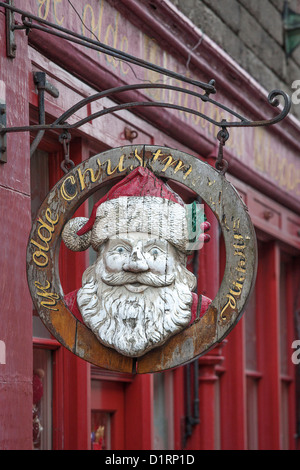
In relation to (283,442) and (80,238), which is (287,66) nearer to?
(283,442)

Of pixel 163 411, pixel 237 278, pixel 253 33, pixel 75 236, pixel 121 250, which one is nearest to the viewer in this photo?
pixel 237 278

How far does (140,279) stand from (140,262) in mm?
74


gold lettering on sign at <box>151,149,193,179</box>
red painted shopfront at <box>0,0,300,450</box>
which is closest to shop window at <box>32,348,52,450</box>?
red painted shopfront at <box>0,0,300,450</box>

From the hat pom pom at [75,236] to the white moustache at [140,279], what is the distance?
25 cm

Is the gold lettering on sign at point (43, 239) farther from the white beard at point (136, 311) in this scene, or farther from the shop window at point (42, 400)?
the shop window at point (42, 400)

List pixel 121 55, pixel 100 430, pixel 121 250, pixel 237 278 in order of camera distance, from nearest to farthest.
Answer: pixel 237 278
pixel 121 250
pixel 121 55
pixel 100 430

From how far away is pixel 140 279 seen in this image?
14.2 ft

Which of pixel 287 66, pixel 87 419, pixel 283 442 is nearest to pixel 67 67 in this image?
pixel 87 419

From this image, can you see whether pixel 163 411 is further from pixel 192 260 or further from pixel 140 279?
pixel 140 279

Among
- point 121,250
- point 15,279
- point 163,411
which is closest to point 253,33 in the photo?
point 163,411

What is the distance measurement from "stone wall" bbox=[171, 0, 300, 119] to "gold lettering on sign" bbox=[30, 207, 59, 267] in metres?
3.83

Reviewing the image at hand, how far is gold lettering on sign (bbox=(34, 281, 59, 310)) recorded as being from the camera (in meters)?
4.45

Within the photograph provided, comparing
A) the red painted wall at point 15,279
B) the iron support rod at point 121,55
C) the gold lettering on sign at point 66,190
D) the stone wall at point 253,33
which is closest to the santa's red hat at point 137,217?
the gold lettering on sign at point 66,190

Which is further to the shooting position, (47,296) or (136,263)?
(47,296)
